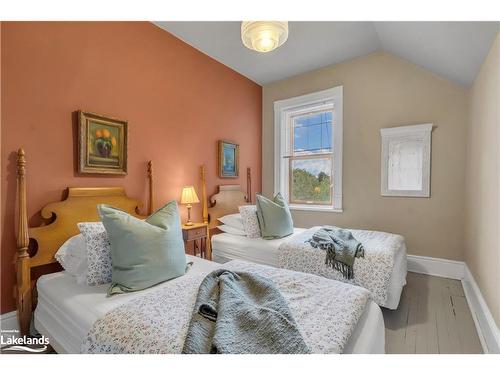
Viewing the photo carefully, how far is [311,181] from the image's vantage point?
154 inches

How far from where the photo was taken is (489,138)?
1.85 m

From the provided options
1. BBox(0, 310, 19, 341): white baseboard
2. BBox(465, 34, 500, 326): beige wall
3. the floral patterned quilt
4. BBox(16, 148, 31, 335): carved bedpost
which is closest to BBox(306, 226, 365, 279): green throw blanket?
the floral patterned quilt

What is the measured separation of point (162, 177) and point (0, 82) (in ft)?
4.60

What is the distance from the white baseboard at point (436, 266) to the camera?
2.79m

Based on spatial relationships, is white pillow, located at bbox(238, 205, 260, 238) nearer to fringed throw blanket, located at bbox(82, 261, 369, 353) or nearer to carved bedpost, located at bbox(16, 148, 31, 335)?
fringed throw blanket, located at bbox(82, 261, 369, 353)

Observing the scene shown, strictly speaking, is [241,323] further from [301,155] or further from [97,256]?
[301,155]

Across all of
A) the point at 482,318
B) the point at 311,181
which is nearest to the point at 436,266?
the point at 482,318

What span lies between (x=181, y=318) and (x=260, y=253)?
1497 mm

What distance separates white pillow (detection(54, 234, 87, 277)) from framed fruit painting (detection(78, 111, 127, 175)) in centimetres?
62

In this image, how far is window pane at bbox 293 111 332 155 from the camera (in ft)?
12.2

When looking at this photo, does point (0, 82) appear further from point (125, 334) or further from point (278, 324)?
point (278, 324)

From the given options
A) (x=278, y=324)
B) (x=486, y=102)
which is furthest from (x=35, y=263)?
(x=486, y=102)

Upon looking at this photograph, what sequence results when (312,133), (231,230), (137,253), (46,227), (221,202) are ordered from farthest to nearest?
1. (312,133)
2. (221,202)
3. (231,230)
4. (46,227)
5. (137,253)

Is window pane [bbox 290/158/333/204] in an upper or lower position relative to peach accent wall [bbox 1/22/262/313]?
lower
